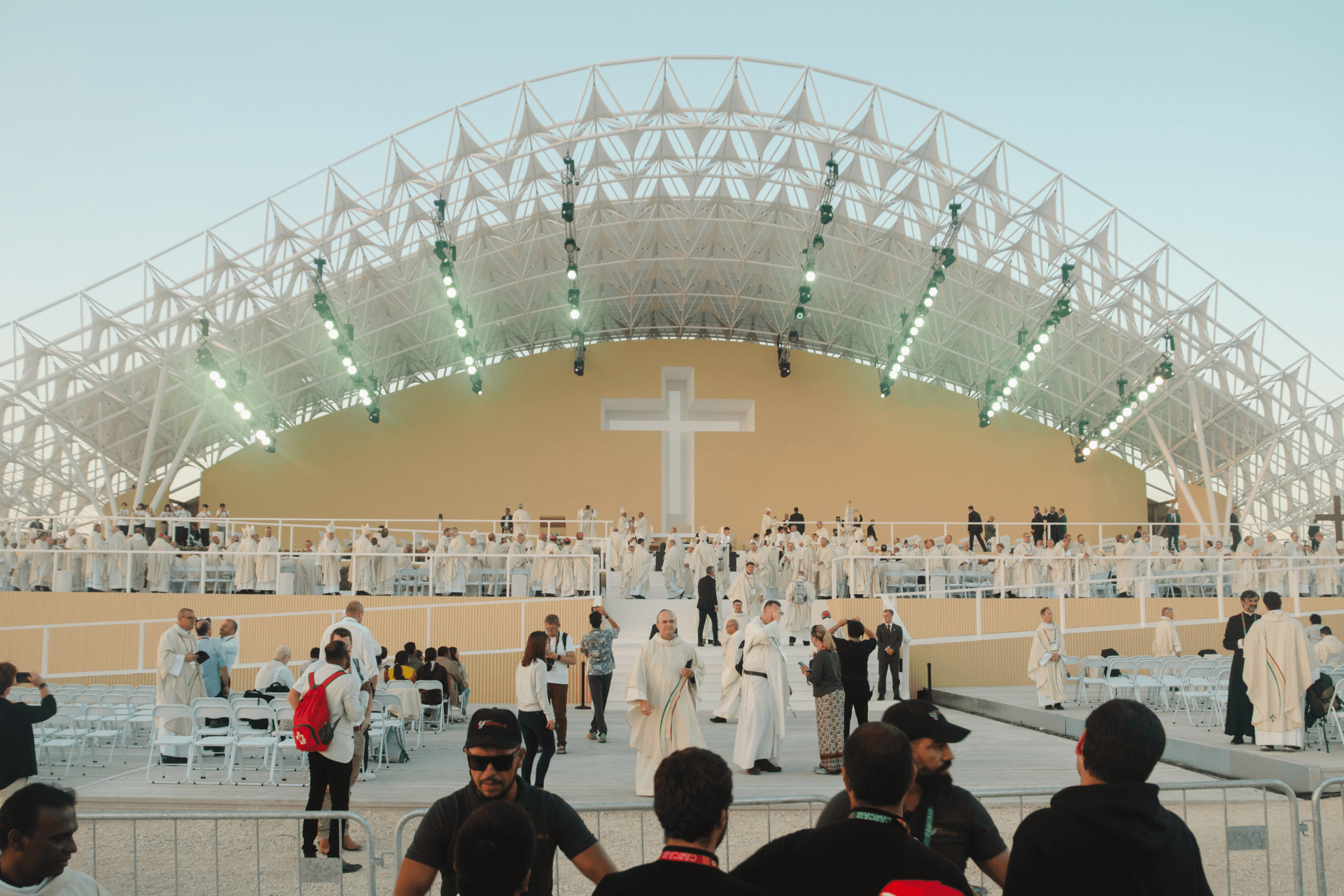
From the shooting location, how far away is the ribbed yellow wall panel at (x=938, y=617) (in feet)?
51.3

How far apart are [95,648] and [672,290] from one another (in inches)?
832

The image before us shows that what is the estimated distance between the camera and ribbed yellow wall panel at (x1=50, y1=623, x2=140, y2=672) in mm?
15672

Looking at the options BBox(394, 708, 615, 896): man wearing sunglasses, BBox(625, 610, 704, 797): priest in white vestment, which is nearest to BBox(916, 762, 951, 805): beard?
BBox(394, 708, 615, 896): man wearing sunglasses

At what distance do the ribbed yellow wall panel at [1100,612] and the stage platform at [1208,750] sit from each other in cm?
330

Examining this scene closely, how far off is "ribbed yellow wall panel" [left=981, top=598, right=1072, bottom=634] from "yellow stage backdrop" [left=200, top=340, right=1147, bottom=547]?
16.3m

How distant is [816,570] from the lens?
19.9 meters

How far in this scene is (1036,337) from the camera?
2644cm

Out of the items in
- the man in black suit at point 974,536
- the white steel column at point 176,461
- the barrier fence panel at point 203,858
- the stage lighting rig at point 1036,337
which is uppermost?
the stage lighting rig at point 1036,337

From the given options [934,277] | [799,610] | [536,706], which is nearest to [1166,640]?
[799,610]

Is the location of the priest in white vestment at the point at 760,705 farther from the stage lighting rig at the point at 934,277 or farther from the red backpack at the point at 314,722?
the stage lighting rig at the point at 934,277

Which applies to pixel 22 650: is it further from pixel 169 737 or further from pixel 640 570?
pixel 640 570

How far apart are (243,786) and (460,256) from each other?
2120cm

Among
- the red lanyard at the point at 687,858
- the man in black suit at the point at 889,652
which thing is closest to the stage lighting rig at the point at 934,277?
the man in black suit at the point at 889,652

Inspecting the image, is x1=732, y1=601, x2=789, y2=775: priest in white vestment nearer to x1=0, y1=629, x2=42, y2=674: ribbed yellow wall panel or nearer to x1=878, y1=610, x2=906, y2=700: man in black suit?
x1=878, y1=610, x2=906, y2=700: man in black suit
